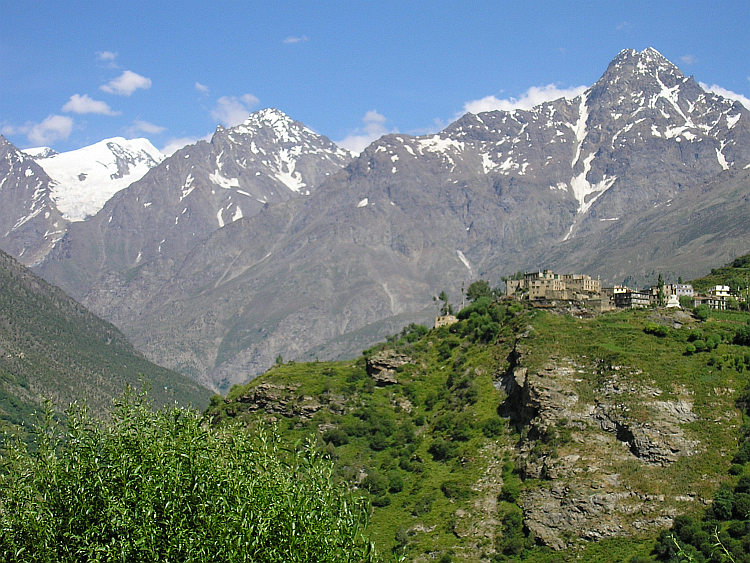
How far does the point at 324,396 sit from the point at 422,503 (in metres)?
37.4

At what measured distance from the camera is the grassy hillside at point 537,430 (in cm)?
10231

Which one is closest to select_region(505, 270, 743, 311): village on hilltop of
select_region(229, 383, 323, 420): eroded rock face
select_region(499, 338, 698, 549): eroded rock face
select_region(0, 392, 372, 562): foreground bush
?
select_region(499, 338, 698, 549): eroded rock face

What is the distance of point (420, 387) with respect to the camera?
147000 millimetres

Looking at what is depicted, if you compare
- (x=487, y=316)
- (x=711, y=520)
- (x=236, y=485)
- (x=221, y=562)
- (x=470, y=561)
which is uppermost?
(x=487, y=316)

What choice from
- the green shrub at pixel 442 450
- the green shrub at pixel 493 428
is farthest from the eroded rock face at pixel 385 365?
the green shrub at pixel 493 428

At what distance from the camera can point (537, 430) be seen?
116m

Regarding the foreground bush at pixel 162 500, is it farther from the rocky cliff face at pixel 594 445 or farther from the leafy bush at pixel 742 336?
the leafy bush at pixel 742 336

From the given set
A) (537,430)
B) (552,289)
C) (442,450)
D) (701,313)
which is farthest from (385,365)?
(701,313)

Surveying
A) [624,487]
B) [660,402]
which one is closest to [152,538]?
[624,487]

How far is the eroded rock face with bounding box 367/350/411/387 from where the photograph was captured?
495 feet

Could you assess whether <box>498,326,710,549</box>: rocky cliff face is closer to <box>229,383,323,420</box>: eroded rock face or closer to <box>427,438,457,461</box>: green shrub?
<box>427,438,457,461</box>: green shrub

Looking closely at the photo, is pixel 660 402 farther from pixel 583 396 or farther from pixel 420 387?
pixel 420 387

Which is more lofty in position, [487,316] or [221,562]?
[487,316]

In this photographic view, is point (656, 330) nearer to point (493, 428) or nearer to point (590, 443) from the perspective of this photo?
point (590, 443)
